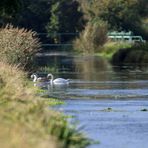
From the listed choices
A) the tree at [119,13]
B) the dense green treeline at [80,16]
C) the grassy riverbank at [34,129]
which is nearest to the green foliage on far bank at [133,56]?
the dense green treeline at [80,16]

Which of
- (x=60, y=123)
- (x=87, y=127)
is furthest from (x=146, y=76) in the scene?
(x=60, y=123)

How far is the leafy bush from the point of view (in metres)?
43.5

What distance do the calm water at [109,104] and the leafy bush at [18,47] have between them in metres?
2.15

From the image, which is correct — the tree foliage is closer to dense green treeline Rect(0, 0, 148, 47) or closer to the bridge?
dense green treeline Rect(0, 0, 148, 47)

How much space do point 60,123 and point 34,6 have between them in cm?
11518

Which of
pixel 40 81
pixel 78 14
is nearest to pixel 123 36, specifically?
pixel 78 14

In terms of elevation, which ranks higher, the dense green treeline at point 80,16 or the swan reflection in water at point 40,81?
the dense green treeline at point 80,16

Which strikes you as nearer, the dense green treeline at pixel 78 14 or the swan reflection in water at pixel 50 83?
the swan reflection in water at pixel 50 83

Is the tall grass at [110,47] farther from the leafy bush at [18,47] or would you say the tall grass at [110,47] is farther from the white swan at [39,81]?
the leafy bush at [18,47]

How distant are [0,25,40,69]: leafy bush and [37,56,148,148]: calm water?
2.15 meters

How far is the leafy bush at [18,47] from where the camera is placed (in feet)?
143

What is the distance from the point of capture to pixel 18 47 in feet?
146

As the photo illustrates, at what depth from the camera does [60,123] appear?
16.0m

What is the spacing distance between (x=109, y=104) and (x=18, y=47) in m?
11.1
